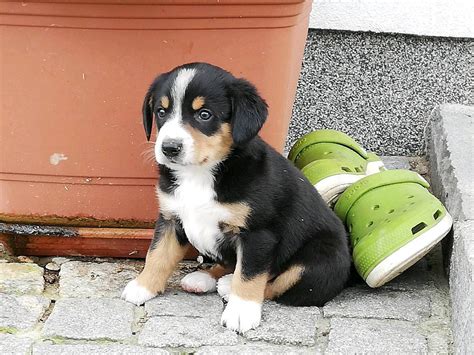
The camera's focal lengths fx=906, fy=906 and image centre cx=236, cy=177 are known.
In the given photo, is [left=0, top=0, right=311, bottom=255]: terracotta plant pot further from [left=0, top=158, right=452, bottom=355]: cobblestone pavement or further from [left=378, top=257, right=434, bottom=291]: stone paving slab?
[left=378, top=257, right=434, bottom=291]: stone paving slab

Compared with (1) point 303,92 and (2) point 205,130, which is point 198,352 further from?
(1) point 303,92

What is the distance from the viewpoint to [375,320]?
2957 millimetres

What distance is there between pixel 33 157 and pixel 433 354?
1531 mm


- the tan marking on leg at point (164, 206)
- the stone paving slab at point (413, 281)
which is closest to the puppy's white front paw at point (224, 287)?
the tan marking on leg at point (164, 206)

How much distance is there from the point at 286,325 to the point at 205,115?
2.36 feet

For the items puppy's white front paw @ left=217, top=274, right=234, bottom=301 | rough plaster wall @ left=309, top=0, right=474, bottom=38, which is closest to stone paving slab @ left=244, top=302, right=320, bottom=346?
puppy's white front paw @ left=217, top=274, right=234, bottom=301

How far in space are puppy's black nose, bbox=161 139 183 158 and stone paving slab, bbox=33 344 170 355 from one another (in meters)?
0.59

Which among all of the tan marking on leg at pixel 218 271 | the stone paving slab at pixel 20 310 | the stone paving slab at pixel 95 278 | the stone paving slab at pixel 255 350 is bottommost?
the stone paving slab at pixel 95 278

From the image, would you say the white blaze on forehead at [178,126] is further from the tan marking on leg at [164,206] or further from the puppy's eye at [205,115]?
the tan marking on leg at [164,206]

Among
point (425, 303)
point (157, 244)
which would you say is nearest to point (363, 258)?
point (425, 303)

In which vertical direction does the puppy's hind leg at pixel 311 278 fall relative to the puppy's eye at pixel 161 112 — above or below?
below

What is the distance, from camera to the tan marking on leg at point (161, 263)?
3.08 meters

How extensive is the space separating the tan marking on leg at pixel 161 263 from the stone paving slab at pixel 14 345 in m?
0.48

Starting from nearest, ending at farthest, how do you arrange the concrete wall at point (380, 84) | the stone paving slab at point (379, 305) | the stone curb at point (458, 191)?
the stone curb at point (458, 191) → the stone paving slab at point (379, 305) → the concrete wall at point (380, 84)
